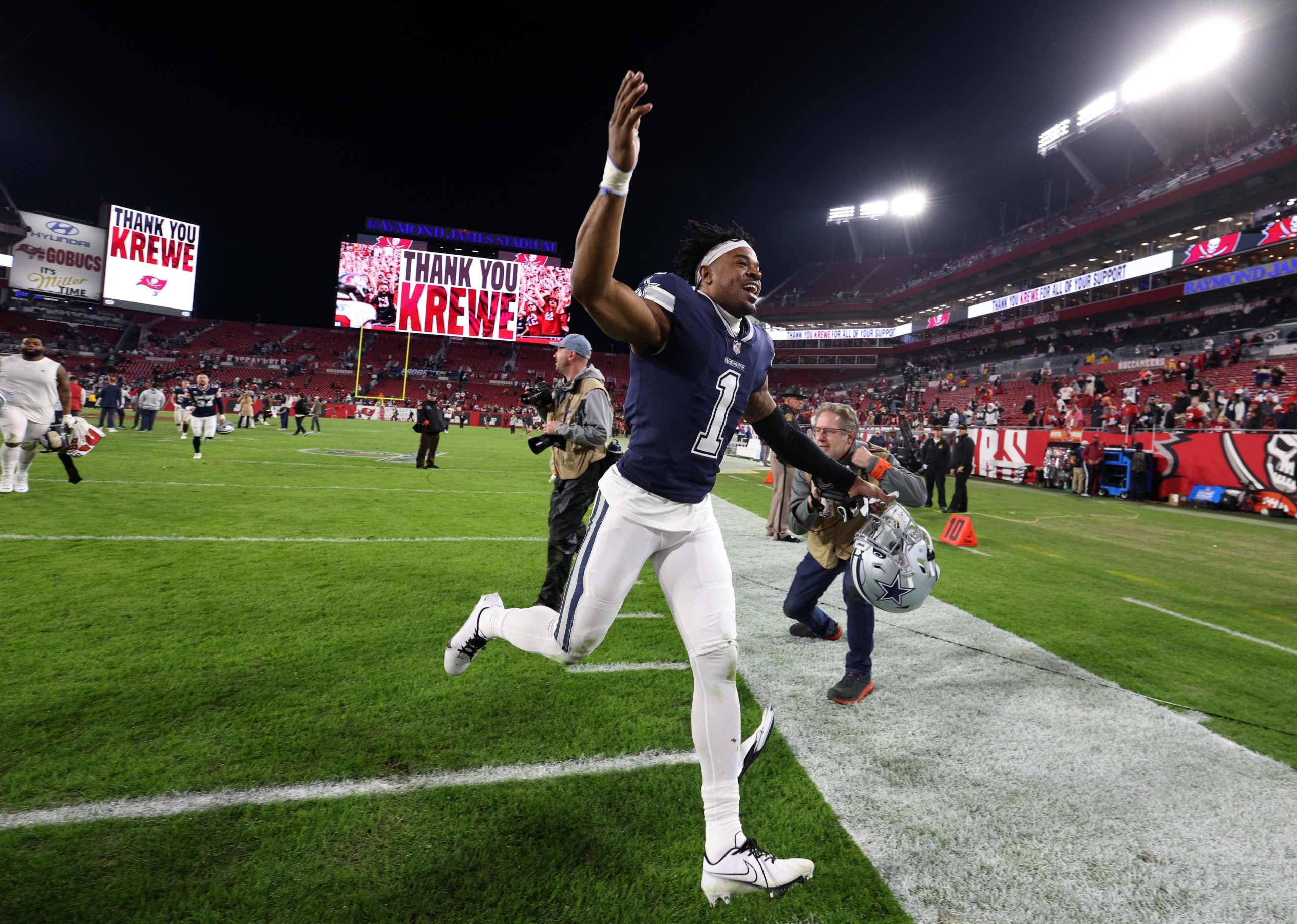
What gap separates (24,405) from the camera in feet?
25.0

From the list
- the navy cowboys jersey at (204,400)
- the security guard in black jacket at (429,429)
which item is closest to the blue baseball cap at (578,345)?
the security guard in black jacket at (429,429)

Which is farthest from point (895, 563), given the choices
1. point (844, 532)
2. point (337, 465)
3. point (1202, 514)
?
point (1202, 514)

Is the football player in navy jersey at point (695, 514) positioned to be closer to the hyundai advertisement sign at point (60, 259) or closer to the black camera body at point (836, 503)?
the black camera body at point (836, 503)

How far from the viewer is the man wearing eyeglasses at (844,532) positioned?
305 cm

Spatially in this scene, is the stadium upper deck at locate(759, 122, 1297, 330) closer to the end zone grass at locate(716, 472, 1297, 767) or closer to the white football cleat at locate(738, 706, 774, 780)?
the end zone grass at locate(716, 472, 1297, 767)

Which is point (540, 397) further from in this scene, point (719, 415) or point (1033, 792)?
point (1033, 792)

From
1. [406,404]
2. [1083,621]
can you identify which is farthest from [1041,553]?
[406,404]

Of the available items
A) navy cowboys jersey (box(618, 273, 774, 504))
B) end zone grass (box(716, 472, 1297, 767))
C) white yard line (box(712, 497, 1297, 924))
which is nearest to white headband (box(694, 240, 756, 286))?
navy cowboys jersey (box(618, 273, 774, 504))

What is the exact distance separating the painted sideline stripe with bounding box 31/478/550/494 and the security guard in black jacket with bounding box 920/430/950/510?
8255 millimetres

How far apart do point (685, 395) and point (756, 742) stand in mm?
1569

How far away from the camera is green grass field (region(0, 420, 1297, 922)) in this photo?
75.0 inches

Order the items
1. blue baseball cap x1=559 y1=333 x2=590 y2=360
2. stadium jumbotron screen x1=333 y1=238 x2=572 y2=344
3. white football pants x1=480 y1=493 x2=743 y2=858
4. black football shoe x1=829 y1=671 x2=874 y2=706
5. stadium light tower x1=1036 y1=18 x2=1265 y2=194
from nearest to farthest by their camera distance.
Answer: white football pants x1=480 y1=493 x2=743 y2=858 < black football shoe x1=829 y1=671 x2=874 y2=706 < blue baseball cap x1=559 y1=333 x2=590 y2=360 < stadium light tower x1=1036 y1=18 x2=1265 y2=194 < stadium jumbotron screen x1=333 y1=238 x2=572 y2=344

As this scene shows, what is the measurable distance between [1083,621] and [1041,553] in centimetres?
357

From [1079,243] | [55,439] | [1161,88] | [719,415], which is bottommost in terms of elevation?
[55,439]
